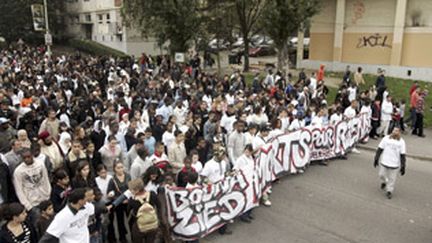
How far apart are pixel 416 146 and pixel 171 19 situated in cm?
1383

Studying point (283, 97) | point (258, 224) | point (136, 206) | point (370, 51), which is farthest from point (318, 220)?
point (370, 51)

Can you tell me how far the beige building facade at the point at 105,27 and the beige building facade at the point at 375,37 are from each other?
46.2ft

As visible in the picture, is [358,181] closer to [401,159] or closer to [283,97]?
[401,159]

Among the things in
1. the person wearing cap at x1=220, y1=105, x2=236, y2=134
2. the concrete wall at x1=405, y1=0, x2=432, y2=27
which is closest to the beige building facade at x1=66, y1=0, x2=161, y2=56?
the concrete wall at x1=405, y1=0, x2=432, y2=27

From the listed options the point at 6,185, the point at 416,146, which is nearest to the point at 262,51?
the point at 416,146

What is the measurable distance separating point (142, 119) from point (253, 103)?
3.84 metres

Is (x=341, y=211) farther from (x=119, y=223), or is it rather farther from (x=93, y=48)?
(x=93, y=48)

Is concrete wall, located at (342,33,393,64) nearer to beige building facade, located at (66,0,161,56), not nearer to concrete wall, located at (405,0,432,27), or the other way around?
concrete wall, located at (405,0,432,27)

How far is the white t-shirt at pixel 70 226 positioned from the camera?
4.57 m

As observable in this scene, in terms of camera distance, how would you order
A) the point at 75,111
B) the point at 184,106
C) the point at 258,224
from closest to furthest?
the point at 258,224 < the point at 75,111 < the point at 184,106

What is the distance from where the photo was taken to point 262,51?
123 ft

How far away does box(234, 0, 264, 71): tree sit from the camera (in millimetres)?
25750

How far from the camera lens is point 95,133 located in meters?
8.72

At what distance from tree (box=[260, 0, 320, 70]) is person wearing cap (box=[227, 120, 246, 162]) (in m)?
11.5
